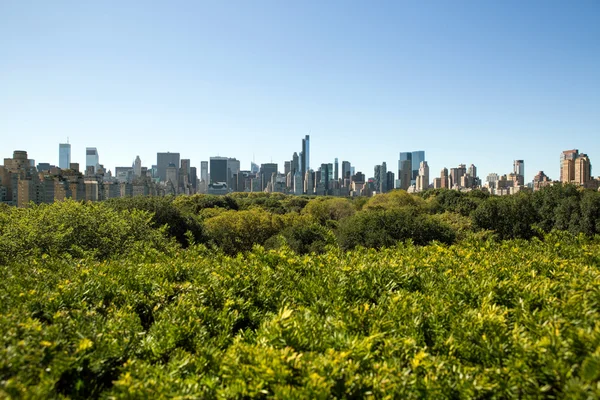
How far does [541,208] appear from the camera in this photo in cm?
3588

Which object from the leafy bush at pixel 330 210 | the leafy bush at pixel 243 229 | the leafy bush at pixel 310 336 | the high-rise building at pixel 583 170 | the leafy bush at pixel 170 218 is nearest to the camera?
the leafy bush at pixel 310 336

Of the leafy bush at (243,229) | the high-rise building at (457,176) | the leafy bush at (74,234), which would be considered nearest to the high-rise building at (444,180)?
the high-rise building at (457,176)

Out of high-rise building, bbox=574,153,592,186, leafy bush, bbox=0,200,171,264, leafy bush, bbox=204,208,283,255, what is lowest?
leafy bush, bbox=204,208,283,255

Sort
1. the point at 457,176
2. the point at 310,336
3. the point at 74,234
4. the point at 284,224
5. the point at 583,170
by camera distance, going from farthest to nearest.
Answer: the point at 457,176, the point at 583,170, the point at 284,224, the point at 74,234, the point at 310,336

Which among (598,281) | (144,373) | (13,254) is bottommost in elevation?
(13,254)

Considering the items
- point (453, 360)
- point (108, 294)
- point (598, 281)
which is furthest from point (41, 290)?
point (598, 281)

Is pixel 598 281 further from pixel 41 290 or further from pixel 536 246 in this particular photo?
pixel 41 290

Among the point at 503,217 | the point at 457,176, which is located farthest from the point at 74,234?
the point at 457,176

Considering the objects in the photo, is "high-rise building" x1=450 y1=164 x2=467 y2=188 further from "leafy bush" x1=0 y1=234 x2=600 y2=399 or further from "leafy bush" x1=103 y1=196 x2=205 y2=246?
"leafy bush" x1=0 y1=234 x2=600 y2=399

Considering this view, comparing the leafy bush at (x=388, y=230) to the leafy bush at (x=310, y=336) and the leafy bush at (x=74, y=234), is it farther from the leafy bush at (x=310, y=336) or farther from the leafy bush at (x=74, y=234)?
the leafy bush at (x=310, y=336)

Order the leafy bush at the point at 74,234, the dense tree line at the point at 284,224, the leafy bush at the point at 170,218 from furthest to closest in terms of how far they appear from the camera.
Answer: the leafy bush at the point at 170,218 < the dense tree line at the point at 284,224 < the leafy bush at the point at 74,234

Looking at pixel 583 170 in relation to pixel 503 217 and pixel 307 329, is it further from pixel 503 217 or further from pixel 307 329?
pixel 307 329

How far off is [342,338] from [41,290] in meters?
2.93

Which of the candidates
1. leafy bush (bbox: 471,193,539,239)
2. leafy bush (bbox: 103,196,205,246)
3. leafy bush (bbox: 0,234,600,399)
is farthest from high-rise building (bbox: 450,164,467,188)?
leafy bush (bbox: 0,234,600,399)
